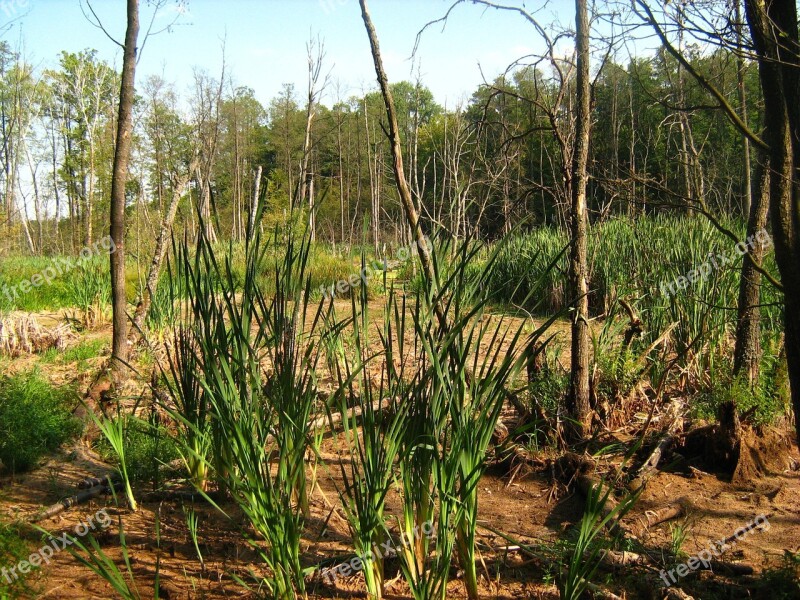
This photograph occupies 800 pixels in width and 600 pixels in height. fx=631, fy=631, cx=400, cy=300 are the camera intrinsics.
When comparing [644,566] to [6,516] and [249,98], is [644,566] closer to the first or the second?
[6,516]

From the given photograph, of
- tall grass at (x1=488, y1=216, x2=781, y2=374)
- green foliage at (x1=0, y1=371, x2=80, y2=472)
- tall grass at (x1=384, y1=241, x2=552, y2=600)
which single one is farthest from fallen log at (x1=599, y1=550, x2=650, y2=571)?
green foliage at (x1=0, y1=371, x2=80, y2=472)

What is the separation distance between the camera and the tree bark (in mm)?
1857

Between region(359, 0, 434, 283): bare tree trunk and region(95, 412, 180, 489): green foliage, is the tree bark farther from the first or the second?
region(95, 412, 180, 489): green foliage

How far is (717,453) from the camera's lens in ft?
10.8

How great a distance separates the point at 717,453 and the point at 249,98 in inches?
1132

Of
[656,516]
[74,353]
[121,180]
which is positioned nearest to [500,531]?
[656,516]

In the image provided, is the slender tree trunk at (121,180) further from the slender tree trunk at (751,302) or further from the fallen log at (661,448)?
the slender tree trunk at (751,302)

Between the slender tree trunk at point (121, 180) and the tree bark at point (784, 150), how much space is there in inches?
149

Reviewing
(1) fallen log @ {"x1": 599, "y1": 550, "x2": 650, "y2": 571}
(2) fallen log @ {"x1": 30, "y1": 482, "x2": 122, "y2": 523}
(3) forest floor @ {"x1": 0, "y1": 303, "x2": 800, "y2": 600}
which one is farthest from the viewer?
(2) fallen log @ {"x1": 30, "y1": 482, "x2": 122, "y2": 523}

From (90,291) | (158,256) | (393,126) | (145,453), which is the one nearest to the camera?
(393,126)

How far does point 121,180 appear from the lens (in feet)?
14.1

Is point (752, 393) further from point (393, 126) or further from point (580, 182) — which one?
point (393, 126)

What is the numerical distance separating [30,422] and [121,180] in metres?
1.69

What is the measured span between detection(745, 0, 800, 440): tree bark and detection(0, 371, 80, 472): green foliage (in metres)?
3.46
